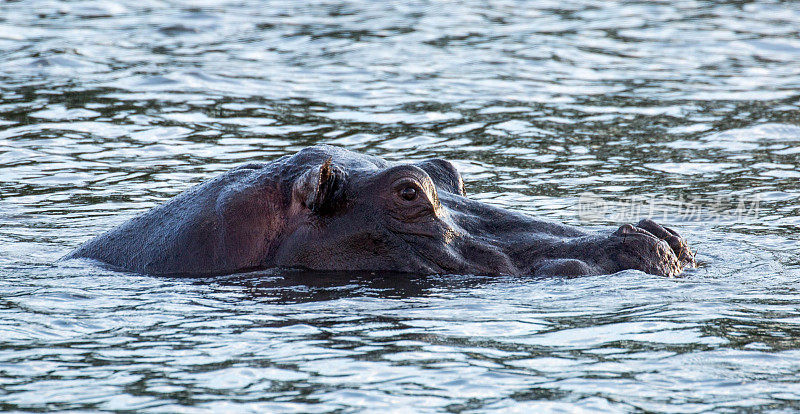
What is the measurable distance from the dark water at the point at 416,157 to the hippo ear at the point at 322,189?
51 cm

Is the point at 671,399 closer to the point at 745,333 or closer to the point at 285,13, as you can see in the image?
the point at 745,333

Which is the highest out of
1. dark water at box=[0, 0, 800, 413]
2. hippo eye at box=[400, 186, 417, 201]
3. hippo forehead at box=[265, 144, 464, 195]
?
hippo forehead at box=[265, 144, 464, 195]

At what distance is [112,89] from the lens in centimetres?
1770

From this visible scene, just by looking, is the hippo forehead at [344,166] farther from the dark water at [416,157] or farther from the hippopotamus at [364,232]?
the dark water at [416,157]

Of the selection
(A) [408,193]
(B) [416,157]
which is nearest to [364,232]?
(A) [408,193]

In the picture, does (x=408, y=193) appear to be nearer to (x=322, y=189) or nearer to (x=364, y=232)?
(x=364, y=232)

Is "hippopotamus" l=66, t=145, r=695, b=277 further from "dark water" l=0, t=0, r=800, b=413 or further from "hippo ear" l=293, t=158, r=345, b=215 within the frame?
"dark water" l=0, t=0, r=800, b=413

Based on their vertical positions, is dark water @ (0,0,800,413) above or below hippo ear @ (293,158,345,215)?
below

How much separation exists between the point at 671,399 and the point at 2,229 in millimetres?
7188

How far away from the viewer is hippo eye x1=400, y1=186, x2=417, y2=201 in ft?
27.0

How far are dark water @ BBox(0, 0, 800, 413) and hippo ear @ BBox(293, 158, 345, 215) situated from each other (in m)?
0.51

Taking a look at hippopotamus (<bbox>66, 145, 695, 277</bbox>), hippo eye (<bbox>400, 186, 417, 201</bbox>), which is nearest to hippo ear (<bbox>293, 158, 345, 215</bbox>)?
hippopotamus (<bbox>66, 145, 695, 277</bbox>)

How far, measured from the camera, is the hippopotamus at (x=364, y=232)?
821cm

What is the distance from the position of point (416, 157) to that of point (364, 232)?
5.64 metres
